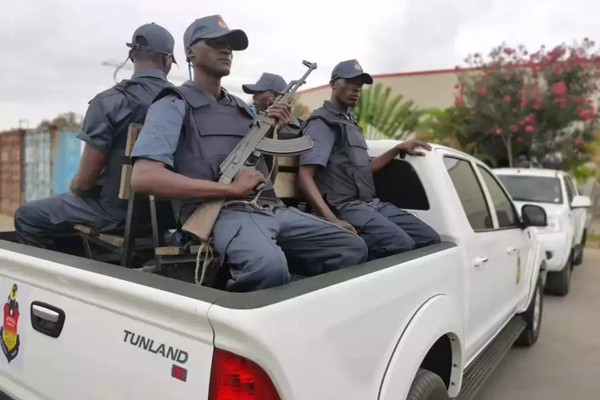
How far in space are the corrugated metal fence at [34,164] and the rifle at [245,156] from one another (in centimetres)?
835

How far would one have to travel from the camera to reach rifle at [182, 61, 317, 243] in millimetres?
1960

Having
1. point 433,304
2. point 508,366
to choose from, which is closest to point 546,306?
point 508,366

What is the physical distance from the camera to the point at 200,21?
226cm

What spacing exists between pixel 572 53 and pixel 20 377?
484 inches

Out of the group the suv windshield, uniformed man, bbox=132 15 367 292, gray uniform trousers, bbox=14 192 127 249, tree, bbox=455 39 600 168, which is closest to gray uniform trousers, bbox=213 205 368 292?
uniformed man, bbox=132 15 367 292

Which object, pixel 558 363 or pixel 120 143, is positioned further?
pixel 558 363

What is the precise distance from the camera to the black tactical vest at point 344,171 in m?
2.96

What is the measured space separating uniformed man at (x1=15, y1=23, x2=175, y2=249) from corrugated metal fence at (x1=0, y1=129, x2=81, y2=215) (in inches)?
294

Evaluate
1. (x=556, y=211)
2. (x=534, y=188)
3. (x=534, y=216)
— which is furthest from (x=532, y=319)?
(x=534, y=188)


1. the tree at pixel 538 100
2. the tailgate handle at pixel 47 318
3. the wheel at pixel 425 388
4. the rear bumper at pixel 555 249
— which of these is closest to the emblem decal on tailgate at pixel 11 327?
the tailgate handle at pixel 47 318

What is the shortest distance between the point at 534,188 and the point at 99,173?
626cm

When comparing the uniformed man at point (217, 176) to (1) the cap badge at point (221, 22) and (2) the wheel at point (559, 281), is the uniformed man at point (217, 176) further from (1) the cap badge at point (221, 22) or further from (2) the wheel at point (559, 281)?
(2) the wheel at point (559, 281)

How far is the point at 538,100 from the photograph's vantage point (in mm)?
11250

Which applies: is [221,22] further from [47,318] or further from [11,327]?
[11,327]
